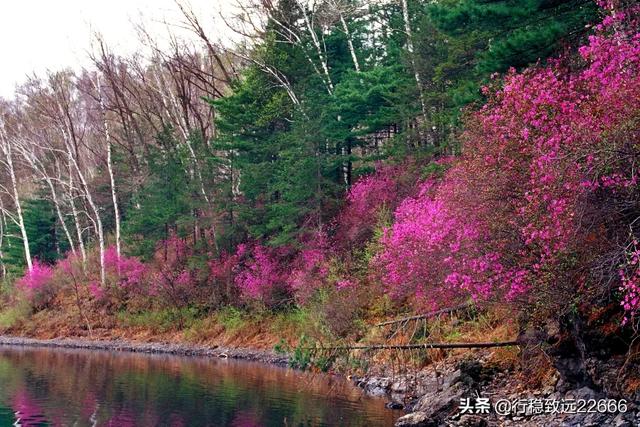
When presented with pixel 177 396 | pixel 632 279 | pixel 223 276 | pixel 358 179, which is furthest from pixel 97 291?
pixel 632 279

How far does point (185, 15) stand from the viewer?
1314 inches

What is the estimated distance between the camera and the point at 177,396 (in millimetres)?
17734

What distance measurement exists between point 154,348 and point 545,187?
24.3 meters

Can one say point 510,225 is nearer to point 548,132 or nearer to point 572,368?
point 548,132

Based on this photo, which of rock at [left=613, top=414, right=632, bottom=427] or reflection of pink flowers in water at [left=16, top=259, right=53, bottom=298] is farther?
reflection of pink flowers in water at [left=16, top=259, right=53, bottom=298]

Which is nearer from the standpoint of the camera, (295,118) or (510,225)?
(510,225)

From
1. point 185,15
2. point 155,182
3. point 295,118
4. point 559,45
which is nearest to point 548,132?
point 559,45

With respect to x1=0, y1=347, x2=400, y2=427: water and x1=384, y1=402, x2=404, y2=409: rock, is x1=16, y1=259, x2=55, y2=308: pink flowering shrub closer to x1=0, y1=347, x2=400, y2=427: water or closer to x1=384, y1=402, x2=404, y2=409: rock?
x1=0, y1=347, x2=400, y2=427: water

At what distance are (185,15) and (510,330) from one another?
25391mm

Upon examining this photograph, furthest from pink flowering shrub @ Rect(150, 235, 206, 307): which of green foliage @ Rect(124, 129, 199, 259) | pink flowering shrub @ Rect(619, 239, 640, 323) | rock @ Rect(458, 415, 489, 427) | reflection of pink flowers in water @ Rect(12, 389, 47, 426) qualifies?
pink flowering shrub @ Rect(619, 239, 640, 323)

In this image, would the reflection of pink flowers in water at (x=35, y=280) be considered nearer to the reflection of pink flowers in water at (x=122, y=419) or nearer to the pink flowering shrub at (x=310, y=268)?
the pink flowering shrub at (x=310, y=268)

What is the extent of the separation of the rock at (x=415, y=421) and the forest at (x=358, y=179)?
2661mm

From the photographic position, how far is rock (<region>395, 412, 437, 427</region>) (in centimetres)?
1239

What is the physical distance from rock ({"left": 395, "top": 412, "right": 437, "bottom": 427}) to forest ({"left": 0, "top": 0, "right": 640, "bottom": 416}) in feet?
8.73
